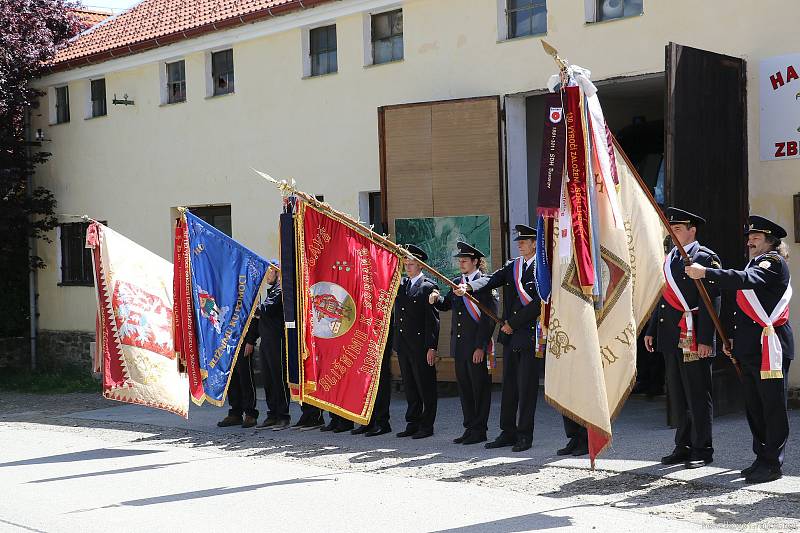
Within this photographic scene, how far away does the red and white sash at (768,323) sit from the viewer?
768 centimetres

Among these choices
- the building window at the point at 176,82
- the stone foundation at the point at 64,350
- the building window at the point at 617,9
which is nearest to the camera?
the building window at the point at 617,9

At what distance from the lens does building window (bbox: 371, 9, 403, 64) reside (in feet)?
48.8

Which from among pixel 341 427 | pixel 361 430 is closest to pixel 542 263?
pixel 361 430

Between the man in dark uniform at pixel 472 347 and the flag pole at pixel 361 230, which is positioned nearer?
the flag pole at pixel 361 230

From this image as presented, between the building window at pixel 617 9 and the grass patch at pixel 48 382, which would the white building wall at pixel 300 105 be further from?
the grass patch at pixel 48 382

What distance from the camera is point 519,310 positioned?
9641 millimetres

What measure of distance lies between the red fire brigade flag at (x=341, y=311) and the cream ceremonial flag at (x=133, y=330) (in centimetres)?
253

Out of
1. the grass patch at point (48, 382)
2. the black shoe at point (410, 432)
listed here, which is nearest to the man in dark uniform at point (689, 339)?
the black shoe at point (410, 432)

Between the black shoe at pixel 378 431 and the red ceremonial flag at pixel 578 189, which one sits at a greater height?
the red ceremonial flag at pixel 578 189

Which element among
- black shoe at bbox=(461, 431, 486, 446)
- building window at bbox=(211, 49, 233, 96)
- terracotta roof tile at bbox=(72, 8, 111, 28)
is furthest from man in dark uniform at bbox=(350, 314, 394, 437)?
terracotta roof tile at bbox=(72, 8, 111, 28)

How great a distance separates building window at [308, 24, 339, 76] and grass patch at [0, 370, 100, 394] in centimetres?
602

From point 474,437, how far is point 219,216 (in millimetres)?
8825

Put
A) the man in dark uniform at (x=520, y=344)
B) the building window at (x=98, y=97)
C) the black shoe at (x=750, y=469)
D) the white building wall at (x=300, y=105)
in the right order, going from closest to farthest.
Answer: the black shoe at (x=750, y=469), the man in dark uniform at (x=520, y=344), the white building wall at (x=300, y=105), the building window at (x=98, y=97)

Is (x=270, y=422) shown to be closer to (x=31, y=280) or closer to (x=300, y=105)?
(x=300, y=105)
